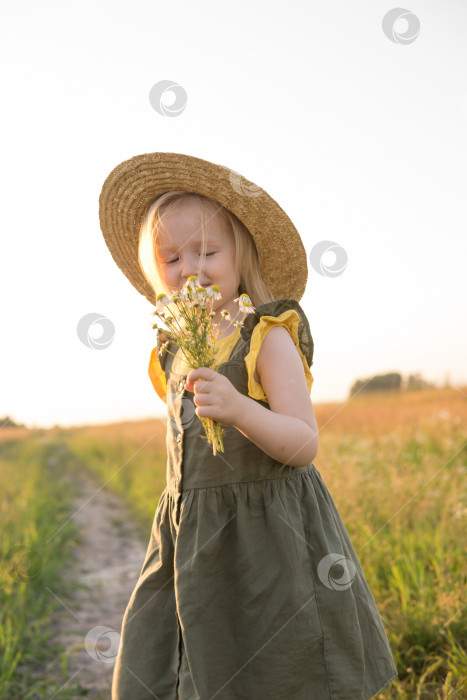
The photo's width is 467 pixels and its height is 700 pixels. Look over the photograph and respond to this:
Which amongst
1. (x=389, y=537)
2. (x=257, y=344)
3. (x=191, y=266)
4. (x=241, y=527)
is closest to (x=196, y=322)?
(x=257, y=344)

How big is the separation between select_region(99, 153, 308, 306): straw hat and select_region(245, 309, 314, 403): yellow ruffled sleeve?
0.43m

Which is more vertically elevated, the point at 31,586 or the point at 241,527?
the point at 241,527

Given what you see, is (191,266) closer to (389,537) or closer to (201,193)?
(201,193)

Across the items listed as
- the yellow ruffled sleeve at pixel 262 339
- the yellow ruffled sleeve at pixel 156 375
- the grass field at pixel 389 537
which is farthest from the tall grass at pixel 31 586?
the yellow ruffled sleeve at pixel 262 339

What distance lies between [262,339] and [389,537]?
196cm

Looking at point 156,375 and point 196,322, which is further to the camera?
point 156,375

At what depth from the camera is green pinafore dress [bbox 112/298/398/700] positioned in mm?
1830

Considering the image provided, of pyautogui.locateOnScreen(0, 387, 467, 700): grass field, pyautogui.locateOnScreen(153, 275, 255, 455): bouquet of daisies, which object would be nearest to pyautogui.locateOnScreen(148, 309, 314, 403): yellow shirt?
pyautogui.locateOnScreen(153, 275, 255, 455): bouquet of daisies

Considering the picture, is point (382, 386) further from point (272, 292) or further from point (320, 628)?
point (320, 628)

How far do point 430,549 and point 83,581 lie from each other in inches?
104

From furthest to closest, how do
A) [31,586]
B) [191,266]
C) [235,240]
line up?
1. [31,586]
2. [235,240]
3. [191,266]

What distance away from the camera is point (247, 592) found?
1.85 m

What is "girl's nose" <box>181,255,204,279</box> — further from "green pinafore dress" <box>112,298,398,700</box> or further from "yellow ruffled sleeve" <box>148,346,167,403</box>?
A: "yellow ruffled sleeve" <box>148,346,167,403</box>

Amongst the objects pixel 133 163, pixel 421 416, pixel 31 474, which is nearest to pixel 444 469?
pixel 421 416
